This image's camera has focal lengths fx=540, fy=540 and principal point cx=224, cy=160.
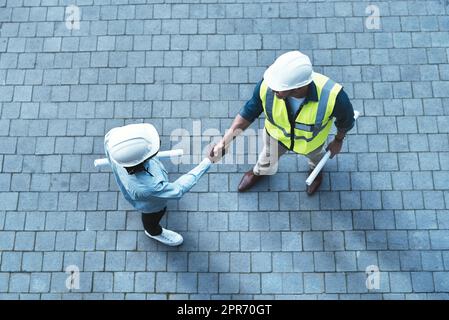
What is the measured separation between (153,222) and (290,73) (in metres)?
1.96

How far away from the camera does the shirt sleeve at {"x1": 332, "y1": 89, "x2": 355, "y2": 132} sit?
4.17 metres

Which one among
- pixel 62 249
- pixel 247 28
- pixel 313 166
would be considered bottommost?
pixel 62 249

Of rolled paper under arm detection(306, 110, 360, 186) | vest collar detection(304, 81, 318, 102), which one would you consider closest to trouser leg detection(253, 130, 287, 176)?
rolled paper under arm detection(306, 110, 360, 186)

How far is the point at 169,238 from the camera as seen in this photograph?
536 centimetres

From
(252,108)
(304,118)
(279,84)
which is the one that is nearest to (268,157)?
(252,108)

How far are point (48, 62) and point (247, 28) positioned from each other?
2333 mm

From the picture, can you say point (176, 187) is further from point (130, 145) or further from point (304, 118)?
point (304, 118)

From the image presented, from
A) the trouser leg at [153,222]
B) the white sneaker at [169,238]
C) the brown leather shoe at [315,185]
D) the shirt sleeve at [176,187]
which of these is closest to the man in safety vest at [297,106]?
the shirt sleeve at [176,187]

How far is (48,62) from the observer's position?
20.4ft

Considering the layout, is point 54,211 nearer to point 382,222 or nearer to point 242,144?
point 242,144

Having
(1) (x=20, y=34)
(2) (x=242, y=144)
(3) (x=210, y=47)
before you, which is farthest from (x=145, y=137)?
(1) (x=20, y=34)

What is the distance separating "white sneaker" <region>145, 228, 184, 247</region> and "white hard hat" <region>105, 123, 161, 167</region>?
1.53 m

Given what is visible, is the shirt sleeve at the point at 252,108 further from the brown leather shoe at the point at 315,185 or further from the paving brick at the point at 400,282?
the paving brick at the point at 400,282

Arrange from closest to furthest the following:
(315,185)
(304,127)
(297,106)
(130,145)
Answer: (130,145) → (297,106) → (304,127) → (315,185)
